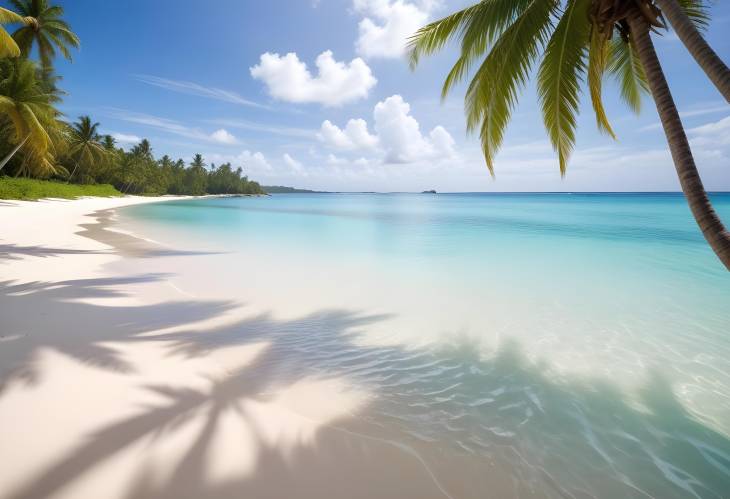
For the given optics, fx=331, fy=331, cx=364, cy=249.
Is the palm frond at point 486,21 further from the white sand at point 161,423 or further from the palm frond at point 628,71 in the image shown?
the white sand at point 161,423

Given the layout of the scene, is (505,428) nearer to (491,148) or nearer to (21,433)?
(21,433)

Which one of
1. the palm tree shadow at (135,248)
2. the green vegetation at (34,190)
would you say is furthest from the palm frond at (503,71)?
the green vegetation at (34,190)

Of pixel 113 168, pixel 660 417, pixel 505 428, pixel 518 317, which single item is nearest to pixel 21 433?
pixel 505 428

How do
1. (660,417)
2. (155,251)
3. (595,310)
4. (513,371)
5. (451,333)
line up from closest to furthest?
1. (660,417)
2. (513,371)
3. (451,333)
4. (595,310)
5. (155,251)

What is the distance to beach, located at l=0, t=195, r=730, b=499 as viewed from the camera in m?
1.91

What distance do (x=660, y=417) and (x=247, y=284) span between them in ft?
19.6

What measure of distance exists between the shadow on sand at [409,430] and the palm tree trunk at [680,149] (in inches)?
56.5

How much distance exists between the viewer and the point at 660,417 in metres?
2.72

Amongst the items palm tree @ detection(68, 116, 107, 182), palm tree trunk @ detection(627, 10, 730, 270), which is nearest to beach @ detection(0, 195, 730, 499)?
palm tree trunk @ detection(627, 10, 730, 270)

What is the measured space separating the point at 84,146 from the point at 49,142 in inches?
1097

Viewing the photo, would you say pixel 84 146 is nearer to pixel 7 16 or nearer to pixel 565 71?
pixel 7 16

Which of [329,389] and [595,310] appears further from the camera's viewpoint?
[595,310]

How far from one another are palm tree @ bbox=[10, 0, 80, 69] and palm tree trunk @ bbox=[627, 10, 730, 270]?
28.4 metres

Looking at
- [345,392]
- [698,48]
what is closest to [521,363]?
[345,392]
